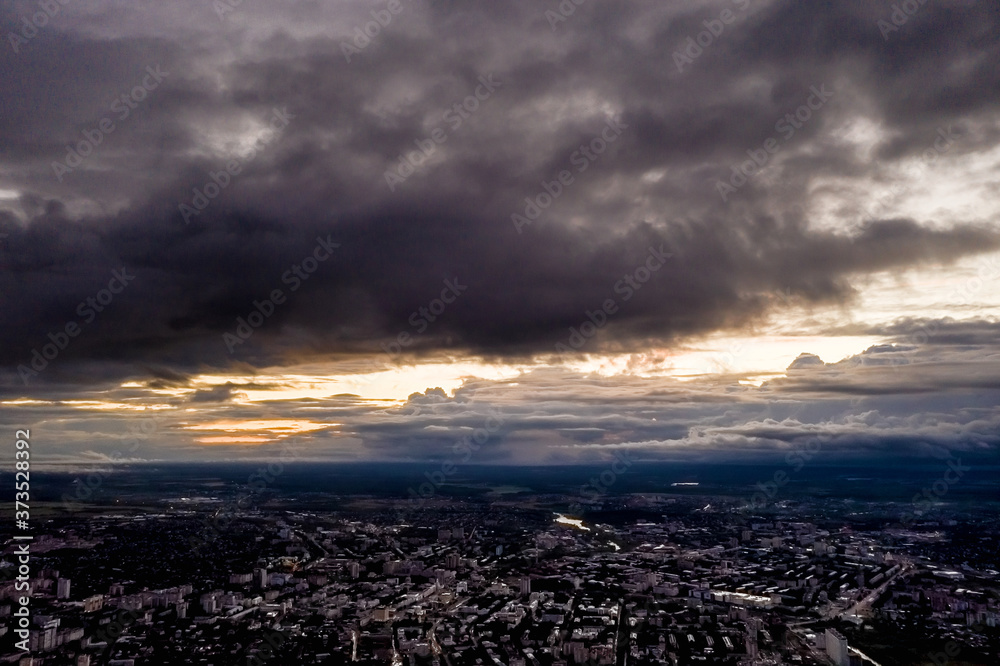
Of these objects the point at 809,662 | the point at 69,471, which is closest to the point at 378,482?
the point at 69,471

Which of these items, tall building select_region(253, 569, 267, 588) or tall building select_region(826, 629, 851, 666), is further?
tall building select_region(253, 569, 267, 588)

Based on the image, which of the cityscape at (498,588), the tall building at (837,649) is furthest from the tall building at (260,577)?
the tall building at (837,649)

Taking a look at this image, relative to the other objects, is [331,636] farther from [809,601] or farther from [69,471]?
[69,471]

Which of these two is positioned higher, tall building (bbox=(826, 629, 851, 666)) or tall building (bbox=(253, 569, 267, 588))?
tall building (bbox=(253, 569, 267, 588))

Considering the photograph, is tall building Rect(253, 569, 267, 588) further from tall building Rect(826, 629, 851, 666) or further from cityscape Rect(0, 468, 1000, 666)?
tall building Rect(826, 629, 851, 666)

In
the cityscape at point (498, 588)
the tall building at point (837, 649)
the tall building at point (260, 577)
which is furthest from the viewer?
the tall building at point (260, 577)

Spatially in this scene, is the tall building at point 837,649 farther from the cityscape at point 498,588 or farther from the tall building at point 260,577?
the tall building at point 260,577

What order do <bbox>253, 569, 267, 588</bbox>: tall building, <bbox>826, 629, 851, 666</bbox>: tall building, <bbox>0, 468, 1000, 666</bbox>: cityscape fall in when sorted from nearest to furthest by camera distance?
<bbox>826, 629, 851, 666</bbox>: tall building → <bbox>0, 468, 1000, 666</bbox>: cityscape → <bbox>253, 569, 267, 588</bbox>: tall building

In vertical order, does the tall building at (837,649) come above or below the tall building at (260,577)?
below

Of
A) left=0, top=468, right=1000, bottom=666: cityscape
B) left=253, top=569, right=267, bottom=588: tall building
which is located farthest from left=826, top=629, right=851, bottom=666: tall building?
left=253, top=569, right=267, bottom=588: tall building
